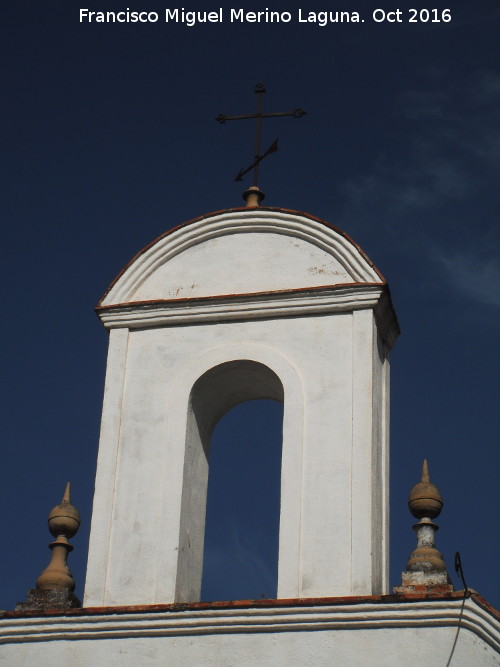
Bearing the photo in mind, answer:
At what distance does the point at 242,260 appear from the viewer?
1374 cm

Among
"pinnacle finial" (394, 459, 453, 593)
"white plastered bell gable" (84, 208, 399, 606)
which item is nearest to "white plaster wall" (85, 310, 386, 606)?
"white plastered bell gable" (84, 208, 399, 606)

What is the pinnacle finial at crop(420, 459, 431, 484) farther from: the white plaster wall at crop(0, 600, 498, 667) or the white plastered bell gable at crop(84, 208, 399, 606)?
the white plaster wall at crop(0, 600, 498, 667)

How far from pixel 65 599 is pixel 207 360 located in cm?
234

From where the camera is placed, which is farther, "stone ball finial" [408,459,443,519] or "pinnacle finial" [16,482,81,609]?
"pinnacle finial" [16,482,81,609]

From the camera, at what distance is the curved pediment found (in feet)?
44.0

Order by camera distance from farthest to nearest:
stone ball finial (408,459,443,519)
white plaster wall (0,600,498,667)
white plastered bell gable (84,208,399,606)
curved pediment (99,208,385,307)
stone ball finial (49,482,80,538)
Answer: curved pediment (99,208,385,307)
stone ball finial (49,482,80,538)
white plastered bell gable (84,208,399,606)
stone ball finial (408,459,443,519)
white plaster wall (0,600,498,667)

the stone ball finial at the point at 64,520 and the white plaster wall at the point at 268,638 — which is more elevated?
the stone ball finial at the point at 64,520

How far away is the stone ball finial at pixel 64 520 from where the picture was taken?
12.8m

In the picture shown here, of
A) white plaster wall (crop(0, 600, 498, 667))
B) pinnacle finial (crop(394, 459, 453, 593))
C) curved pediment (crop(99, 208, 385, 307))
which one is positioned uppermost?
curved pediment (crop(99, 208, 385, 307))

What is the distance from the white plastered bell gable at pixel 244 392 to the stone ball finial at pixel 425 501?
318mm

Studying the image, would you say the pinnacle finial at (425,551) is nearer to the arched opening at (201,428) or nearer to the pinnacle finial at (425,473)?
the pinnacle finial at (425,473)

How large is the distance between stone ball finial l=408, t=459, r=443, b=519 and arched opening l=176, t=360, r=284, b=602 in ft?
5.36

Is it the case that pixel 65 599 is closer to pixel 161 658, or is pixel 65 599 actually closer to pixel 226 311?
pixel 161 658

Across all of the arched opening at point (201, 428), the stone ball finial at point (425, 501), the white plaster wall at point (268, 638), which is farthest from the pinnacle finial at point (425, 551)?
the arched opening at point (201, 428)
